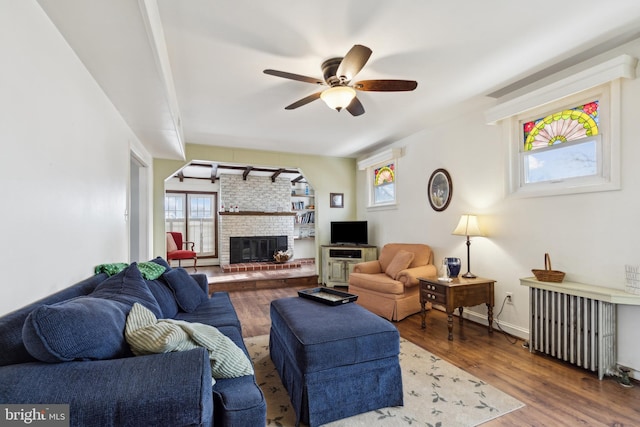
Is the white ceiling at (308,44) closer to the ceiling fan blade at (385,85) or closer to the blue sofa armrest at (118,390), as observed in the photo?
the ceiling fan blade at (385,85)

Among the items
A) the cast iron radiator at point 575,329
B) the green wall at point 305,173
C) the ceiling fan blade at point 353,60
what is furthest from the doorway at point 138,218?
the cast iron radiator at point 575,329

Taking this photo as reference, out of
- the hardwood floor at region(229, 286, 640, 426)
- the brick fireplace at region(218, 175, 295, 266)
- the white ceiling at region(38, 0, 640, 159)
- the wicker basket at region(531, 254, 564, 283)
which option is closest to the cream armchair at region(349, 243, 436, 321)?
the hardwood floor at region(229, 286, 640, 426)

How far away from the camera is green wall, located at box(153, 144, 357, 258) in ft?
15.8

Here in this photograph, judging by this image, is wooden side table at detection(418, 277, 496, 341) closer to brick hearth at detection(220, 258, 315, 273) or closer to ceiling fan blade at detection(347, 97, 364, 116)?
ceiling fan blade at detection(347, 97, 364, 116)

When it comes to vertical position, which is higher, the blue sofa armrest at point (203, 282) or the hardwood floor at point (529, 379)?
the blue sofa armrest at point (203, 282)

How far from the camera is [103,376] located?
89cm

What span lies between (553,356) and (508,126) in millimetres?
2201

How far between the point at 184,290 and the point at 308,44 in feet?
7.21

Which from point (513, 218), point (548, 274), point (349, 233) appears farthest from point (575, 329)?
point (349, 233)

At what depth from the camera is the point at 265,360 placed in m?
2.57

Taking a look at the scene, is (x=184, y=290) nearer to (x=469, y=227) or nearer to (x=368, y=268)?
(x=368, y=268)

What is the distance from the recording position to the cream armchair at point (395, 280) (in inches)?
141

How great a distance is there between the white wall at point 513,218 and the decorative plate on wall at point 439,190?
0.24ft

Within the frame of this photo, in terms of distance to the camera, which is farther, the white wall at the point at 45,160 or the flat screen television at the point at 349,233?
the flat screen television at the point at 349,233
